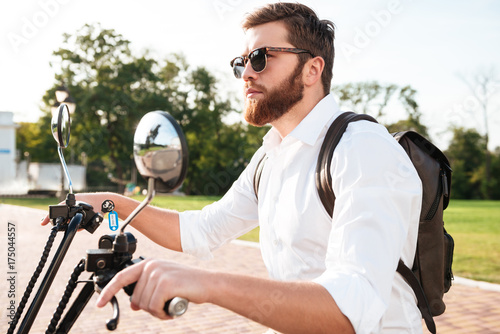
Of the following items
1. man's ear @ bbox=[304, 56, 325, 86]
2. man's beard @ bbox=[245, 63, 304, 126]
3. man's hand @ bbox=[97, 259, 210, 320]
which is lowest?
man's hand @ bbox=[97, 259, 210, 320]

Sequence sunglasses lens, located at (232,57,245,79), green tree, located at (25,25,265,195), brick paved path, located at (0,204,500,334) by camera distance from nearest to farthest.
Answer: sunglasses lens, located at (232,57,245,79)
brick paved path, located at (0,204,500,334)
green tree, located at (25,25,265,195)

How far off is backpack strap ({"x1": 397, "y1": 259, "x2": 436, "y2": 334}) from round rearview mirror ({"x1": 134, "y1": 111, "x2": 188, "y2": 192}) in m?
0.99

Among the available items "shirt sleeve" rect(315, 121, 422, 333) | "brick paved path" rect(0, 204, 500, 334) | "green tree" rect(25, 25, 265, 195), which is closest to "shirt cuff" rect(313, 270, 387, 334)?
"shirt sleeve" rect(315, 121, 422, 333)

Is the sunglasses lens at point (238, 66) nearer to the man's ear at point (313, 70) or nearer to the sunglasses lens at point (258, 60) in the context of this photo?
the sunglasses lens at point (258, 60)

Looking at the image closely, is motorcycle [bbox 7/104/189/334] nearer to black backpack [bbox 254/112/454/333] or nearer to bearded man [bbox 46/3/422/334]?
bearded man [bbox 46/3/422/334]

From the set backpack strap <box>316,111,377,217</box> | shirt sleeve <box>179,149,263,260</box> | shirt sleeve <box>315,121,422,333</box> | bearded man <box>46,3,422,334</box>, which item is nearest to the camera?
bearded man <box>46,3,422,334</box>

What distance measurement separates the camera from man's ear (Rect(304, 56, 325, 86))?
227 cm

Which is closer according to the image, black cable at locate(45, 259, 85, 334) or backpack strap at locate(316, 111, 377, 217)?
black cable at locate(45, 259, 85, 334)

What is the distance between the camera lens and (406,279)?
5.96 feet

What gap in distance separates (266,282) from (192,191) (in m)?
53.6

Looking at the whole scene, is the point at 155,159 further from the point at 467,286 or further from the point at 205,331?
the point at 467,286

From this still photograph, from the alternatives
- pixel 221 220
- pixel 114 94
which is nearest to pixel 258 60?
pixel 221 220

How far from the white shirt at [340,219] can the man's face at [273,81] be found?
0.44 feet

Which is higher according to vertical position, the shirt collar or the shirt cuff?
the shirt collar
